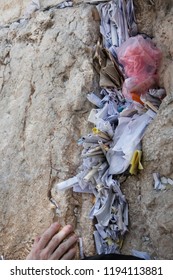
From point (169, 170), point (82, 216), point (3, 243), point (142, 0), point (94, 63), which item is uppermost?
point (142, 0)

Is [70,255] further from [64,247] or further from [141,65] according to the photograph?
[141,65]

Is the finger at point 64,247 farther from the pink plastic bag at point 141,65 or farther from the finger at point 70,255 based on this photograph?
the pink plastic bag at point 141,65

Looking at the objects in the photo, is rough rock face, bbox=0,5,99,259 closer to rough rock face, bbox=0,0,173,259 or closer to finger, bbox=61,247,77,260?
rough rock face, bbox=0,0,173,259

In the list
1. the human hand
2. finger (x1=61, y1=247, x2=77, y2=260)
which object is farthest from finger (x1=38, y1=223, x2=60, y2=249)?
finger (x1=61, y1=247, x2=77, y2=260)

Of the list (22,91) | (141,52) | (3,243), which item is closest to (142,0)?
(141,52)

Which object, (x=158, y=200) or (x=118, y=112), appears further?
(x=118, y=112)

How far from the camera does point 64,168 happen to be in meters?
2.36

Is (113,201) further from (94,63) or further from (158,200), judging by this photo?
(94,63)

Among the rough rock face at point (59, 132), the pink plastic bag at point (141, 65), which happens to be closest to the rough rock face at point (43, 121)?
the rough rock face at point (59, 132)

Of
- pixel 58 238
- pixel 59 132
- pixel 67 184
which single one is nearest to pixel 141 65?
pixel 59 132

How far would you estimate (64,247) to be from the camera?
207cm

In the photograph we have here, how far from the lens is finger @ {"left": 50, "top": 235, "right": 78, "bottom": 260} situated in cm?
200

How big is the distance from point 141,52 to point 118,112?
0.34m

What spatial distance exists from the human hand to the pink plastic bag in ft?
2.67
